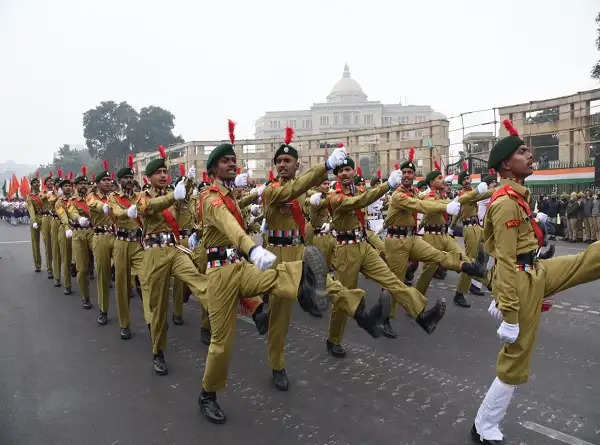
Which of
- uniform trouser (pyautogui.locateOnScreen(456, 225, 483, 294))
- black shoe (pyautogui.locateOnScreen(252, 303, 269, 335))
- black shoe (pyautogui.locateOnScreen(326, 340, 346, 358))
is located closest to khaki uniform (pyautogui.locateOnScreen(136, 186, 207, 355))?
black shoe (pyautogui.locateOnScreen(252, 303, 269, 335))

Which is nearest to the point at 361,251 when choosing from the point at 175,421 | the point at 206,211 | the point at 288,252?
the point at 288,252

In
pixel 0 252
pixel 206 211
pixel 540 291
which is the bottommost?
pixel 0 252

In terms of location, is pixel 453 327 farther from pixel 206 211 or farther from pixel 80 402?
pixel 80 402

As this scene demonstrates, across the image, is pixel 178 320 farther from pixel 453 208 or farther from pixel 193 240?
pixel 453 208

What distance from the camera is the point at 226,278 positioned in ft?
14.1

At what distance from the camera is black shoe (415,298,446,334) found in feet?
15.5

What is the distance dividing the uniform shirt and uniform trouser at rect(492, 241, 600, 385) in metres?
0.08

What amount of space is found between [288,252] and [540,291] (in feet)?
8.63

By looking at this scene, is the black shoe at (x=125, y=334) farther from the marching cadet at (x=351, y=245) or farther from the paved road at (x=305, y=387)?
the marching cadet at (x=351, y=245)

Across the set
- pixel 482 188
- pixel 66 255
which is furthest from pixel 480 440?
pixel 66 255

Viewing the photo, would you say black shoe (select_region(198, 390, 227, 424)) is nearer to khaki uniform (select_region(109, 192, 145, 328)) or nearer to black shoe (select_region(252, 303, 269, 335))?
black shoe (select_region(252, 303, 269, 335))

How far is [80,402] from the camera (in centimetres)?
470

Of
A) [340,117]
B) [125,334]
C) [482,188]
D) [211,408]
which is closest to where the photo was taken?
[211,408]

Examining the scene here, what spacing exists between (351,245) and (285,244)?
2.64ft
